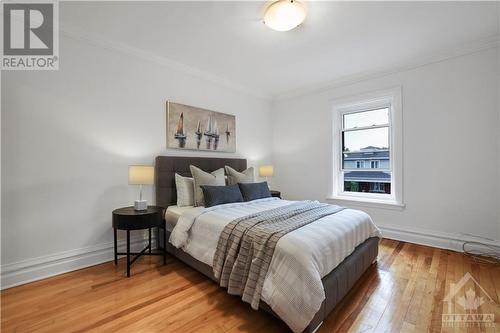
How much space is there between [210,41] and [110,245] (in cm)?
274

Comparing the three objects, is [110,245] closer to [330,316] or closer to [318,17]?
[330,316]

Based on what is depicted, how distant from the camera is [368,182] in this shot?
12.4 ft

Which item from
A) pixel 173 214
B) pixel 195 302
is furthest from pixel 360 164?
pixel 195 302

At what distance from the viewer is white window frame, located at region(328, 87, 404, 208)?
10.9ft

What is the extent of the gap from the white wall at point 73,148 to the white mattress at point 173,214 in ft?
1.57

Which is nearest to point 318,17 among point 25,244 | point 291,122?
point 291,122

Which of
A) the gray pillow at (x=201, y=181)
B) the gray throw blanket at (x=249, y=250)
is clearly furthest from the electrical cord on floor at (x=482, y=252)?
the gray pillow at (x=201, y=181)

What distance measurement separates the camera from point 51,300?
6.16 feet

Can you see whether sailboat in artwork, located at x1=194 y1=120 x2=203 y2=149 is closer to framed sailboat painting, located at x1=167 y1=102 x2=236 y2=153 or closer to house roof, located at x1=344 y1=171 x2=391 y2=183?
framed sailboat painting, located at x1=167 y1=102 x2=236 y2=153

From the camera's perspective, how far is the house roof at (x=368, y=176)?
3588 millimetres

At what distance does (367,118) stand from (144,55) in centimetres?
359

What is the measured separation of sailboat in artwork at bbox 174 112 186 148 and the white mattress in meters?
1.00

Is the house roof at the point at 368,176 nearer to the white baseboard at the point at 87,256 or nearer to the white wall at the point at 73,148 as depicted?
the white baseboard at the point at 87,256
